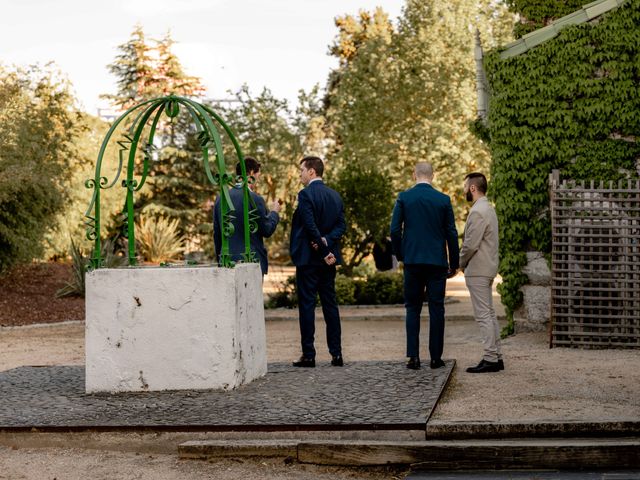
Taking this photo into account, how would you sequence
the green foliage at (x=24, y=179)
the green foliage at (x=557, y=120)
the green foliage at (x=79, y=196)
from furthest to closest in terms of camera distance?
the green foliage at (x=79, y=196) < the green foliage at (x=24, y=179) < the green foliage at (x=557, y=120)

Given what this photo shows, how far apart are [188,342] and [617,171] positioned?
641 cm

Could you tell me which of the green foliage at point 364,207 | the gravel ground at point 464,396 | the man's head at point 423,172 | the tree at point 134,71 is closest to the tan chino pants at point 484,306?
A: the gravel ground at point 464,396

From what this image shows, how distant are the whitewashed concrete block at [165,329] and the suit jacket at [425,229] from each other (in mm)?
1594

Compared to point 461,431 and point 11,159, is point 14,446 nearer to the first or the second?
point 461,431

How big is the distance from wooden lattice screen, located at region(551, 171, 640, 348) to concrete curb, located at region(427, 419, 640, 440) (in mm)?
5271

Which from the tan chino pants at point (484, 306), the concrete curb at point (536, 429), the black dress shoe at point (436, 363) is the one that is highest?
the tan chino pants at point (484, 306)

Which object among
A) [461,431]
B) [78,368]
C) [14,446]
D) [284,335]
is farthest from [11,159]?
[461,431]

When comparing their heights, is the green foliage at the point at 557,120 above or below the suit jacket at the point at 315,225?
above

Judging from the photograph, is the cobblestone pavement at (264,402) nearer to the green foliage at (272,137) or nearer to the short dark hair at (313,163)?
the short dark hair at (313,163)

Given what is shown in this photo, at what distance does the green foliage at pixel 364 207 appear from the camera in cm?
2105

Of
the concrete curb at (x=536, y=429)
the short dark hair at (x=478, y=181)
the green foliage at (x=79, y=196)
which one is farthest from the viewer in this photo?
the green foliage at (x=79, y=196)

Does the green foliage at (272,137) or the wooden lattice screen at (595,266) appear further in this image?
the green foliage at (272,137)

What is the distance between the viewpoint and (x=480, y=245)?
9586 millimetres

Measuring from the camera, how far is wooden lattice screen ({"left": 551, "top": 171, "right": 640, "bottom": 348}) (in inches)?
477
